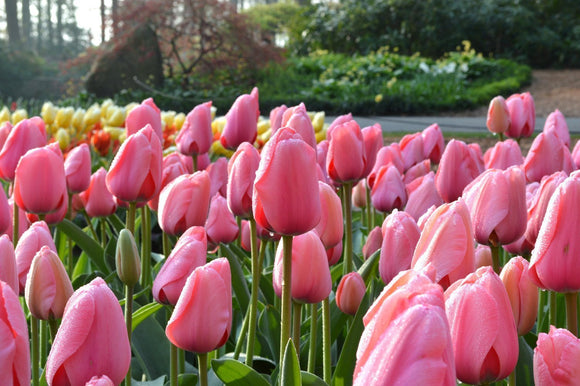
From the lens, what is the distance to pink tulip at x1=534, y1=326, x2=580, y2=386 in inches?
27.5

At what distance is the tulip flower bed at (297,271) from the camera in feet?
2.31

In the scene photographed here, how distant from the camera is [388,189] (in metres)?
1.85

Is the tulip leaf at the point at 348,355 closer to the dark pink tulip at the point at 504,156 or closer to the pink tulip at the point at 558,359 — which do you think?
the pink tulip at the point at 558,359

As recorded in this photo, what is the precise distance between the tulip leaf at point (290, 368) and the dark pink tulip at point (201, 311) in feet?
0.38

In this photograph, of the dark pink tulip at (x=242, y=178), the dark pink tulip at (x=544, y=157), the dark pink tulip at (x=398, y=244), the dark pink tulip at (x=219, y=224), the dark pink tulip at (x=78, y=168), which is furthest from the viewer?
the dark pink tulip at (x=78, y=168)

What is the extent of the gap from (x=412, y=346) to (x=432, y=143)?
1.94 metres

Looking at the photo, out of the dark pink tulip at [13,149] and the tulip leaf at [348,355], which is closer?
the tulip leaf at [348,355]

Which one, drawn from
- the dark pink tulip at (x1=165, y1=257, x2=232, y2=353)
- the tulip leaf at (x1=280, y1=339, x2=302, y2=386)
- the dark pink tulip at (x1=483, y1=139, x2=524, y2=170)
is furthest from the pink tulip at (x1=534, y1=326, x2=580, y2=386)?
the dark pink tulip at (x1=483, y1=139, x2=524, y2=170)

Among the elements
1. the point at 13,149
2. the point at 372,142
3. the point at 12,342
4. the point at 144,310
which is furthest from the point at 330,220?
the point at 13,149

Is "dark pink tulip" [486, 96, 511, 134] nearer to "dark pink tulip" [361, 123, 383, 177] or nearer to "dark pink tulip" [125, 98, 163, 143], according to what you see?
"dark pink tulip" [361, 123, 383, 177]

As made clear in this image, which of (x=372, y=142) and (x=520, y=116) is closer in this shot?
(x=372, y=142)

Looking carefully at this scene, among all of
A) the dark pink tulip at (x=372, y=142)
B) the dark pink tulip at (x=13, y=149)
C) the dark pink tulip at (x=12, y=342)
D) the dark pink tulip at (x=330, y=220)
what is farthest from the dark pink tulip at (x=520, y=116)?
the dark pink tulip at (x=12, y=342)

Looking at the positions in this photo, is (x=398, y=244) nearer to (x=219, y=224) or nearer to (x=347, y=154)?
(x=347, y=154)

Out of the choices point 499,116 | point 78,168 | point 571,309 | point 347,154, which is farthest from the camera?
point 499,116
